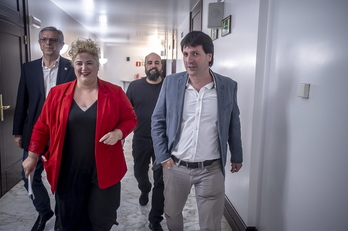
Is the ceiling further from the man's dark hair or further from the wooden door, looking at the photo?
the man's dark hair

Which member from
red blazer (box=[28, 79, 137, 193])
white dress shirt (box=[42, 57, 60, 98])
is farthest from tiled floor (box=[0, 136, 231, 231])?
white dress shirt (box=[42, 57, 60, 98])

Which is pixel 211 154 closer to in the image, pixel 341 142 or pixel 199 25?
pixel 341 142

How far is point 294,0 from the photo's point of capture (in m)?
1.54

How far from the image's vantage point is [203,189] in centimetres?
163

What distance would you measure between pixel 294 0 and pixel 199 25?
2.61 metres

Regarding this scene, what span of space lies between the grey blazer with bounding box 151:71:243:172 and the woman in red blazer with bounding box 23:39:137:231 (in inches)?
8.5

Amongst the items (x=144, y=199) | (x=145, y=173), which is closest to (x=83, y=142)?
(x=145, y=173)

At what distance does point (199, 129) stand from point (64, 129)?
76 cm

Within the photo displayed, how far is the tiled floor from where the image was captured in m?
2.31

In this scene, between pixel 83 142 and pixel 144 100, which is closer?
pixel 83 142

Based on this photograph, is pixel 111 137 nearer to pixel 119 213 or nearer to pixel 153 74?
pixel 153 74

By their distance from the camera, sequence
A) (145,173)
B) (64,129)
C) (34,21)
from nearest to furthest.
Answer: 1. (64,129)
2. (145,173)
3. (34,21)

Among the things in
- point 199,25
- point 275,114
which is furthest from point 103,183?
point 199,25

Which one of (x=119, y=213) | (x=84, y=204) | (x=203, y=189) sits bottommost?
(x=119, y=213)
